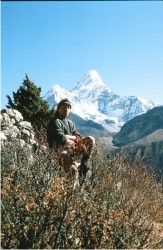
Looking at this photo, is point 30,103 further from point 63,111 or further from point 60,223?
point 60,223

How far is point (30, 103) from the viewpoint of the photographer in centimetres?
1653

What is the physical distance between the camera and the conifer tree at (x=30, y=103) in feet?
51.0

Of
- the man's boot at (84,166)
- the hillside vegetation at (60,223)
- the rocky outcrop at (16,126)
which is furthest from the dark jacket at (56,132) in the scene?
the rocky outcrop at (16,126)

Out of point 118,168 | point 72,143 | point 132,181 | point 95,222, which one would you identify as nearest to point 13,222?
point 95,222

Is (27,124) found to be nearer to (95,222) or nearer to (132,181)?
(132,181)

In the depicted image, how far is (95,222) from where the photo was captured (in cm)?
407

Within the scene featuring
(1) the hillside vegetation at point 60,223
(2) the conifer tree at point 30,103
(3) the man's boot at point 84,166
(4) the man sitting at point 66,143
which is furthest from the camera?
(2) the conifer tree at point 30,103

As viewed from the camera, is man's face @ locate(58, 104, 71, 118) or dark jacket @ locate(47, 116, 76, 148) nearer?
dark jacket @ locate(47, 116, 76, 148)

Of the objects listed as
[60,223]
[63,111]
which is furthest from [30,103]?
[60,223]

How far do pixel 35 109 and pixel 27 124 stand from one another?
5.66m

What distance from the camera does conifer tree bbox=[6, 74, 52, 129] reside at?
15.6 m

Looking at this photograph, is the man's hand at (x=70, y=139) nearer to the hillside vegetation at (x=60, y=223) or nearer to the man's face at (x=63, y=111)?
the man's face at (x=63, y=111)

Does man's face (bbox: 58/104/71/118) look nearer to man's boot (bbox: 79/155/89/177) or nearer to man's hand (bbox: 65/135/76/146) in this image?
man's hand (bbox: 65/135/76/146)

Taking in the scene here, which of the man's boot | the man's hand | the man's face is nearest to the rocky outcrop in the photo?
the man's face
